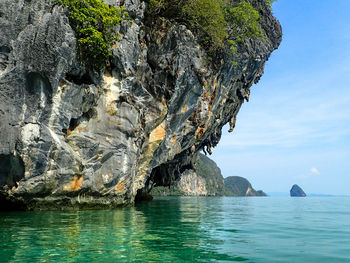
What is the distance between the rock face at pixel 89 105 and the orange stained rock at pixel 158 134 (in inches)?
2.8

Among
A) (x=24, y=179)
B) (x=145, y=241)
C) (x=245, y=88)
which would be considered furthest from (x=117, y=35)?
(x=245, y=88)

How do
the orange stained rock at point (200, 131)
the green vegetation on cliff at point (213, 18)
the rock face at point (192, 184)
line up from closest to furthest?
the green vegetation on cliff at point (213, 18), the orange stained rock at point (200, 131), the rock face at point (192, 184)

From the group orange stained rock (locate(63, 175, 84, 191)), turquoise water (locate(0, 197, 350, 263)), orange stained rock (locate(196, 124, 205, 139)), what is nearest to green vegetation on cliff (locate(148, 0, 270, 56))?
orange stained rock (locate(196, 124, 205, 139))

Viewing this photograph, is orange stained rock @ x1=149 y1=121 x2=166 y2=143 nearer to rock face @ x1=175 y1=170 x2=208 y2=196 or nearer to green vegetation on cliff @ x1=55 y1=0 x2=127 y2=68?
green vegetation on cliff @ x1=55 y1=0 x2=127 y2=68

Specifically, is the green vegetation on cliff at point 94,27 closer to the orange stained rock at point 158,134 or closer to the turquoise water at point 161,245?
the orange stained rock at point 158,134

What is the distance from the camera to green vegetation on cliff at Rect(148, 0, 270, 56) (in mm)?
19703

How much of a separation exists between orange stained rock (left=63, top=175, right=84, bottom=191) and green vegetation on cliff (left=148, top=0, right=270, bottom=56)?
38.5ft

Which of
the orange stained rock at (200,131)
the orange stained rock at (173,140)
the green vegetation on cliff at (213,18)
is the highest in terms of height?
the green vegetation on cliff at (213,18)

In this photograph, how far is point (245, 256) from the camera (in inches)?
228

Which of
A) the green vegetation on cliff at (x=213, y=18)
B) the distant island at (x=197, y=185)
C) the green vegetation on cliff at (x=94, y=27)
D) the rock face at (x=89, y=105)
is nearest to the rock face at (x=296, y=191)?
the distant island at (x=197, y=185)

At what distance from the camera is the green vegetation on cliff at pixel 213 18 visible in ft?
64.6

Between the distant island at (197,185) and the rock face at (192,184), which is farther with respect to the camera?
the rock face at (192,184)

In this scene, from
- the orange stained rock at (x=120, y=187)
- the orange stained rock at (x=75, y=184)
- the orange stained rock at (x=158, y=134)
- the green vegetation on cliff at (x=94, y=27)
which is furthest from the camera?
the orange stained rock at (x=158, y=134)

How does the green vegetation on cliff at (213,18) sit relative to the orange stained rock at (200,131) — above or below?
above
